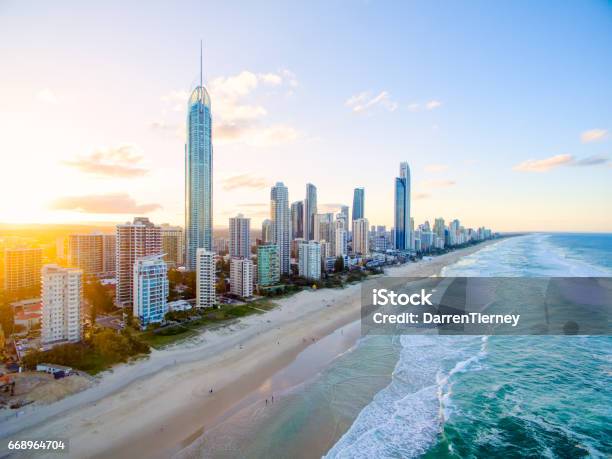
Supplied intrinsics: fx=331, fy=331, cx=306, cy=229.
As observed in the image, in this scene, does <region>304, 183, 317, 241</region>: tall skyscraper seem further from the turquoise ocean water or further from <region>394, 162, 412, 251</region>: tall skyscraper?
the turquoise ocean water

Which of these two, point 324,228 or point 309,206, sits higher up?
point 309,206

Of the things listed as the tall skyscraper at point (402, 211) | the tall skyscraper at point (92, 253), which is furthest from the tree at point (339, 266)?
the tall skyscraper at point (402, 211)

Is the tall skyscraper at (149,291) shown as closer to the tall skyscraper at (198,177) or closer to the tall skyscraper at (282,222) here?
the tall skyscraper at (282,222)

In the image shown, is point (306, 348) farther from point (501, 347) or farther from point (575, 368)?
point (575, 368)

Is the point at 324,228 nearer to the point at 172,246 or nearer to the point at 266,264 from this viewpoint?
the point at 172,246

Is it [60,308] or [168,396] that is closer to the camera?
[168,396]

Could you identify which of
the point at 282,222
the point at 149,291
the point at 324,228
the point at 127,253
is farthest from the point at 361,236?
the point at 149,291

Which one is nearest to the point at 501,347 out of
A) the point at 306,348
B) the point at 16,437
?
the point at 306,348
